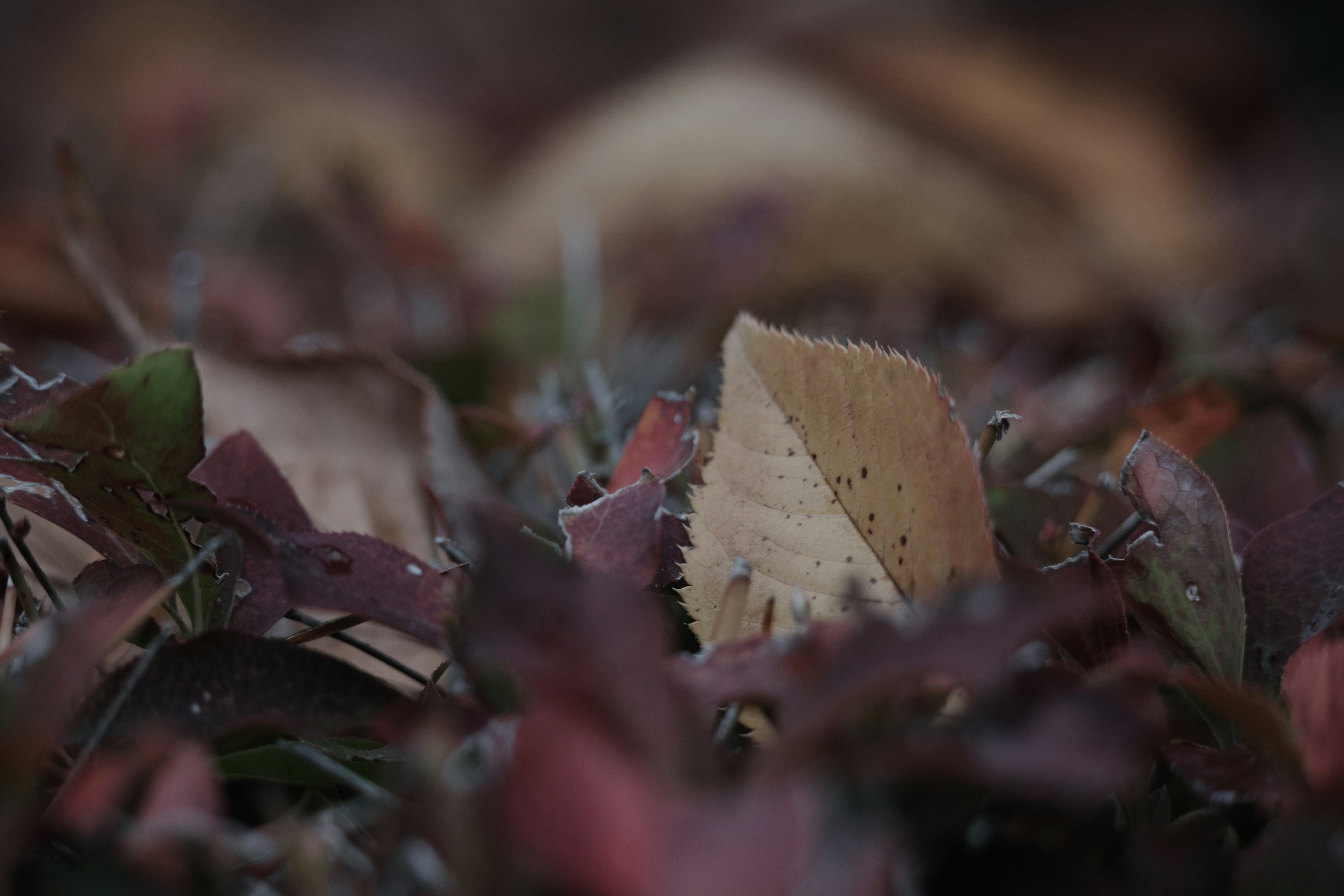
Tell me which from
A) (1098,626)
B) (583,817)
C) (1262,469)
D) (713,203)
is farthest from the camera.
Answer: (713,203)

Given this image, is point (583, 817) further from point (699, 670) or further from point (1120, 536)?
point (1120, 536)

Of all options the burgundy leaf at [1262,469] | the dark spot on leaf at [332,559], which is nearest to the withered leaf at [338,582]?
the dark spot on leaf at [332,559]

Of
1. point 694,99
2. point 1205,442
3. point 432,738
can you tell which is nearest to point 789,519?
point 432,738

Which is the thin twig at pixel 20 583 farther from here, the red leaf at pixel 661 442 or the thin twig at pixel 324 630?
the red leaf at pixel 661 442

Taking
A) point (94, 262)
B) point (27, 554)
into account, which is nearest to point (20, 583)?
point (27, 554)

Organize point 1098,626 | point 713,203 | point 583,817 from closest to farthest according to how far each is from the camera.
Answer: point 583,817 → point 1098,626 → point 713,203

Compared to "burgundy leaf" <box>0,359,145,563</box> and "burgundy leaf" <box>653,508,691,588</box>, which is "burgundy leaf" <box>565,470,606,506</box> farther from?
"burgundy leaf" <box>0,359,145,563</box>

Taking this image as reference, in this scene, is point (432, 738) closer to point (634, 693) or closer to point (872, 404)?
point (634, 693)
